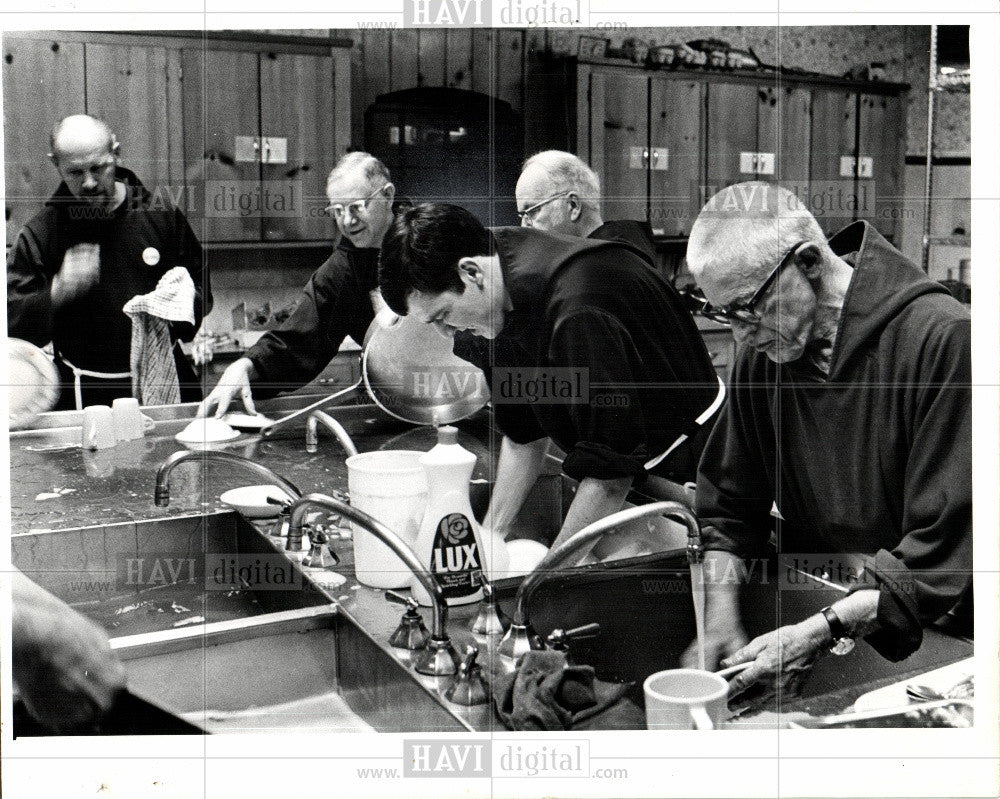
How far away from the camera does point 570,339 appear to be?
171 centimetres

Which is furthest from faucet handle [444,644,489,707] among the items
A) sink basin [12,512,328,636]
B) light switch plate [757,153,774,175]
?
light switch plate [757,153,774,175]

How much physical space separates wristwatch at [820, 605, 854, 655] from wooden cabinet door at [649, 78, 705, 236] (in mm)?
686

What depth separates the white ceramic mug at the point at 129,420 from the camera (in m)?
1.85

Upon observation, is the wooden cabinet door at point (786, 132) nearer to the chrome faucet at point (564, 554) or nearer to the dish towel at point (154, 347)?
the chrome faucet at point (564, 554)

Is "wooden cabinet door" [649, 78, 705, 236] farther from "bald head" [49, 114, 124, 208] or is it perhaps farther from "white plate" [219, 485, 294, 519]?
"bald head" [49, 114, 124, 208]

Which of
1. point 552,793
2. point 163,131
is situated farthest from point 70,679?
point 163,131

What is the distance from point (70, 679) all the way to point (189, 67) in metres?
1.08

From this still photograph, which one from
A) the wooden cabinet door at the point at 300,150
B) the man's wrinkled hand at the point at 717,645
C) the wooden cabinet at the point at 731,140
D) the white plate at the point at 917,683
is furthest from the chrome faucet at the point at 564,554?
the wooden cabinet door at the point at 300,150

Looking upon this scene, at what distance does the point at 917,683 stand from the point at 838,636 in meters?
0.17

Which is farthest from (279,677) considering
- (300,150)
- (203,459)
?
(300,150)

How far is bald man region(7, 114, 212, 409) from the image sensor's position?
178 cm

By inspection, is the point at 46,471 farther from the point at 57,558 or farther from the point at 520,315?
the point at 520,315

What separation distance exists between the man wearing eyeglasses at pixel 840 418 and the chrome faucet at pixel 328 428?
25.9 inches

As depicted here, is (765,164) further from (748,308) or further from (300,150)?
(300,150)
